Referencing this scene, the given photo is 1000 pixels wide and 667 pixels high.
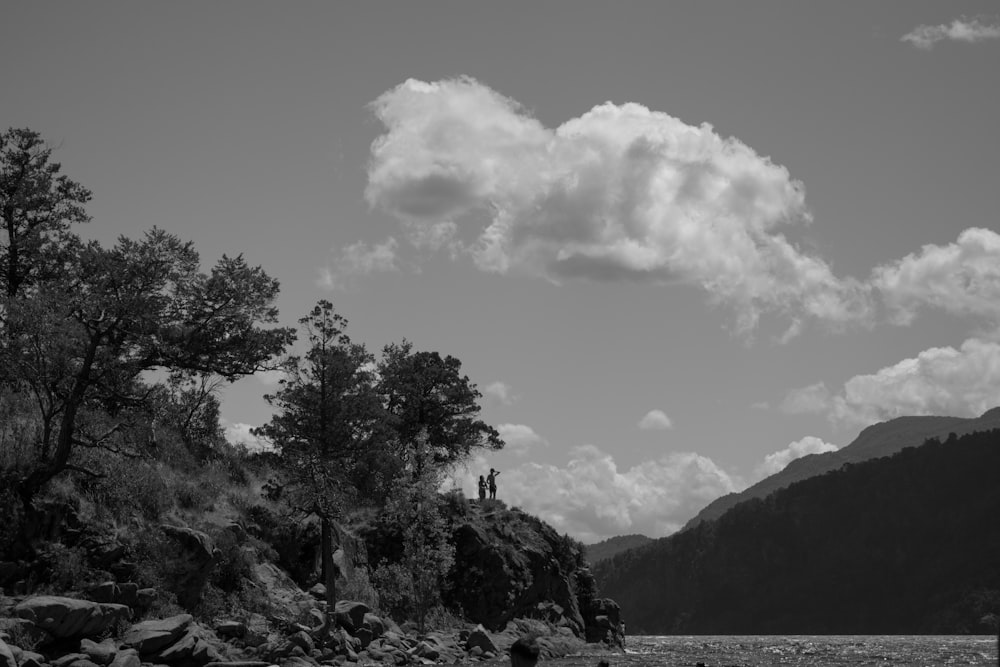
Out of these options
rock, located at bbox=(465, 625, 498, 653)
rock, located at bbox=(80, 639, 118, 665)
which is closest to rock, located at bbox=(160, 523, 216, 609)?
rock, located at bbox=(80, 639, 118, 665)

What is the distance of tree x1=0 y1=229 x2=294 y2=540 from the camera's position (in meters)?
35.9

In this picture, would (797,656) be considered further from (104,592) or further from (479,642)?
(104,592)

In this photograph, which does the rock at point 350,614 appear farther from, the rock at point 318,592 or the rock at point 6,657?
the rock at point 6,657

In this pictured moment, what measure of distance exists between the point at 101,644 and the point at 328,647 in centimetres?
1206

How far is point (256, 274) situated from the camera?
140 feet

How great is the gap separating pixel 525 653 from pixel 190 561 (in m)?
32.0

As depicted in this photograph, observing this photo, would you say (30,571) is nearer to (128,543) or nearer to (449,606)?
(128,543)

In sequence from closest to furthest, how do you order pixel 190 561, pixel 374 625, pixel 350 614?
pixel 190 561, pixel 350 614, pixel 374 625

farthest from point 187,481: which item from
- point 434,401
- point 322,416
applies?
point 434,401

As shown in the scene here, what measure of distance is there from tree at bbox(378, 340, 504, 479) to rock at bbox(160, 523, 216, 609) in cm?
3918

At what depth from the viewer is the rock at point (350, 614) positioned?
147 ft

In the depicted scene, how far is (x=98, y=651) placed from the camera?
29.0 metres

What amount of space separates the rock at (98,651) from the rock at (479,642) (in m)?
28.2

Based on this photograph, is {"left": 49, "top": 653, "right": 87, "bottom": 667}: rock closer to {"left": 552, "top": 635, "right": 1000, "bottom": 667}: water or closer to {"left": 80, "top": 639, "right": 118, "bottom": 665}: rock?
{"left": 80, "top": 639, "right": 118, "bottom": 665}: rock
